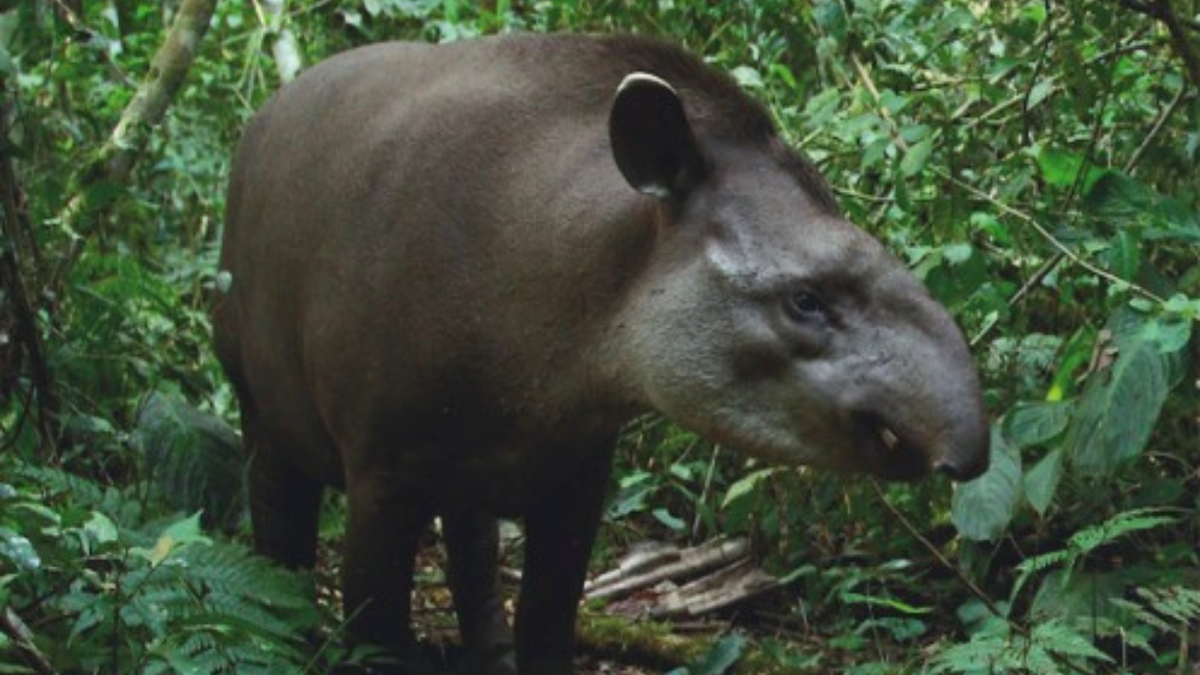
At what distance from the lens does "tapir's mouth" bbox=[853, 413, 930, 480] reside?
4219 millimetres

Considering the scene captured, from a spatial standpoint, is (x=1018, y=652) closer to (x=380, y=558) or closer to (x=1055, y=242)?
(x=1055, y=242)

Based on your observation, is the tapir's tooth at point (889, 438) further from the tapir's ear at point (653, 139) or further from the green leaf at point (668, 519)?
the green leaf at point (668, 519)

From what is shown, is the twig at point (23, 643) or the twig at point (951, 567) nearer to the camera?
the twig at point (23, 643)

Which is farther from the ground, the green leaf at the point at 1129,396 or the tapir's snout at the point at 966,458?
A: the tapir's snout at the point at 966,458

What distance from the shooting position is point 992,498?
17.3ft

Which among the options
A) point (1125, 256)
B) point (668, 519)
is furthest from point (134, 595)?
point (668, 519)

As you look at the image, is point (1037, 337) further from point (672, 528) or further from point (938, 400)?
point (938, 400)

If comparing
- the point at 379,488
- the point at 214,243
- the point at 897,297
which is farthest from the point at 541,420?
the point at 214,243

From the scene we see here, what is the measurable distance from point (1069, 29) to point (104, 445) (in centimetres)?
310

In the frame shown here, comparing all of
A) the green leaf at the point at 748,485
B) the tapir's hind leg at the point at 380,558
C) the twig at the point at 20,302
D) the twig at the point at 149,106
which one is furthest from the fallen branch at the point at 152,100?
the green leaf at the point at 748,485

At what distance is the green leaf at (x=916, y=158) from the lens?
5473 millimetres

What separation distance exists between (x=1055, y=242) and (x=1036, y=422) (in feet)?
1.54

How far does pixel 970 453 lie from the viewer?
4152mm

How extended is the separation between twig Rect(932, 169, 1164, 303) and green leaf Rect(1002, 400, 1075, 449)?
1.22 ft
